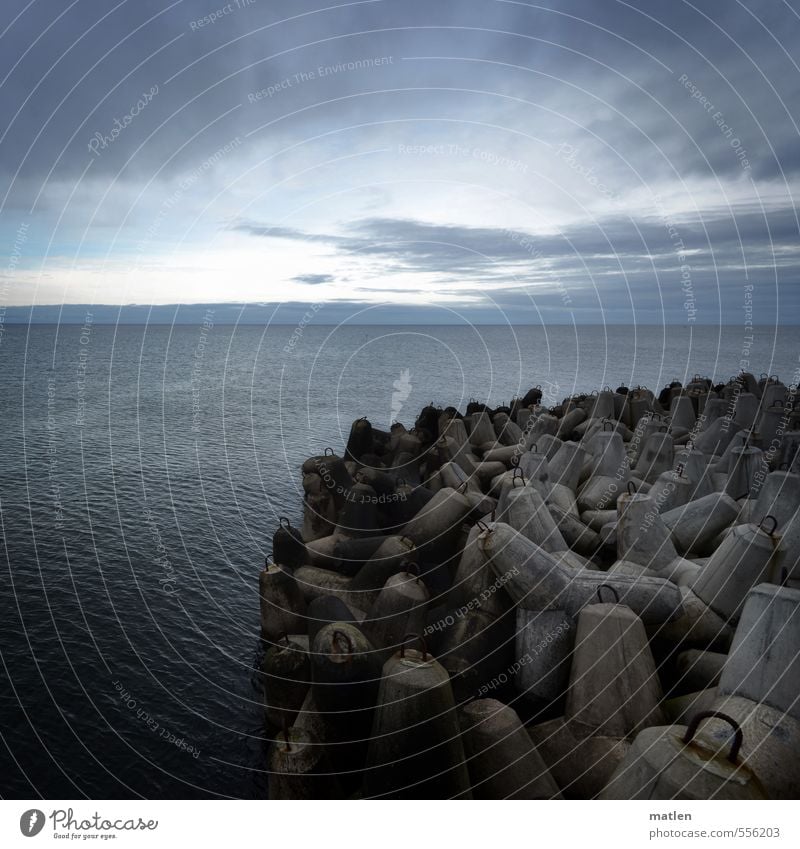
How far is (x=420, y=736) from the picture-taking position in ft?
19.3

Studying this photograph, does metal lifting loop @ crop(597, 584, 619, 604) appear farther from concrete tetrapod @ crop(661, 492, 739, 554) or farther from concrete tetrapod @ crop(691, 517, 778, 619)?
concrete tetrapod @ crop(661, 492, 739, 554)

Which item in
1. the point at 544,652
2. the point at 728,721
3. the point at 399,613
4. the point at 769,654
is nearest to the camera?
the point at 728,721

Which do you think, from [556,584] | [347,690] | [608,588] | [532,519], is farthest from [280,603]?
[608,588]

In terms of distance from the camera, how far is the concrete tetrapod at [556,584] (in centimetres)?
767

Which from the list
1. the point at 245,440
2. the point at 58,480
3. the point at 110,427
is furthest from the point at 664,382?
the point at 58,480

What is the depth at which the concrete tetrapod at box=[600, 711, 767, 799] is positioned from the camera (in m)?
4.02

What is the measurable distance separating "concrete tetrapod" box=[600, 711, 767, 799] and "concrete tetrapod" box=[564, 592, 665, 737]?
6.95 feet

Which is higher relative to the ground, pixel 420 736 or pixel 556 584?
pixel 556 584

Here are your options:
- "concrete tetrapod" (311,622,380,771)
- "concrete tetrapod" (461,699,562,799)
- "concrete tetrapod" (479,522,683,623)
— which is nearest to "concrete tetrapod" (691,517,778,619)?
"concrete tetrapod" (479,522,683,623)

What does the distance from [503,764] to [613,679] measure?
5.22ft

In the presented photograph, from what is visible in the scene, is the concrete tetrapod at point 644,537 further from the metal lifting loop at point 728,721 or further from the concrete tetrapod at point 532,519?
the metal lifting loop at point 728,721

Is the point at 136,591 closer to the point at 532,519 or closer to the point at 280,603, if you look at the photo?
the point at 280,603

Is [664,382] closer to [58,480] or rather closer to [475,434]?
[475,434]

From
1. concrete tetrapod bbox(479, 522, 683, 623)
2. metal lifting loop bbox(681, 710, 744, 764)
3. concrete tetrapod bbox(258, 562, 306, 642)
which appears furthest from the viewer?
concrete tetrapod bbox(258, 562, 306, 642)
